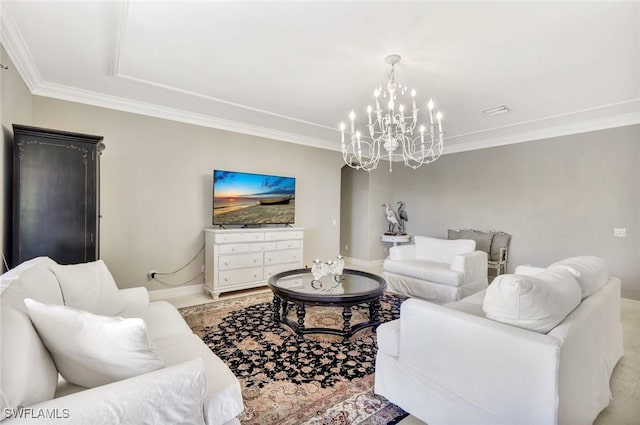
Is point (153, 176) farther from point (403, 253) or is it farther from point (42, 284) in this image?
point (403, 253)

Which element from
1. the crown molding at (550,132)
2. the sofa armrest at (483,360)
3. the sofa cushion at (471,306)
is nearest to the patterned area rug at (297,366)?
the sofa armrest at (483,360)

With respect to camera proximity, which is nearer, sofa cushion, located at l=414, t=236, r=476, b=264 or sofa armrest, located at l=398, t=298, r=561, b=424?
sofa armrest, located at l=398, t=298, r=561, b=424

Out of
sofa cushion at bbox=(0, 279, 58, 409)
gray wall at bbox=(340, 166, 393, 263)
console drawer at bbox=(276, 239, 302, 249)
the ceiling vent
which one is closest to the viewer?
sofa cushion at bbox=(0, 279, 58, 409)

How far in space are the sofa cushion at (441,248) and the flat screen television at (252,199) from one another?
6.98ft

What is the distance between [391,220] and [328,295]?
4.26 meters

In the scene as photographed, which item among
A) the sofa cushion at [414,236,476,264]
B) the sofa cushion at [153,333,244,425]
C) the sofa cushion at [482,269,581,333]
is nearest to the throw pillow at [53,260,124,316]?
the sofa cushion at [153,333,244,425]

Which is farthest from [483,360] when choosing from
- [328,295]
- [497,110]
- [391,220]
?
[391,220]

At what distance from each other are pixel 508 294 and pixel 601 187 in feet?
14.0

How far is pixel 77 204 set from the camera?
109 inches

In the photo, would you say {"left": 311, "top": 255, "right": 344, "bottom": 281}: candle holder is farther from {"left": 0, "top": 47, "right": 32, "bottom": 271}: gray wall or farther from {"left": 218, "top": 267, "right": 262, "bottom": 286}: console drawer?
{"left": 0, "top": 47, "right": 32, "bottom": 271}: gray wall

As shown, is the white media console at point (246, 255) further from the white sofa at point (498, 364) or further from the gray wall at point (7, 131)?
the white sofa at point (498, 364)

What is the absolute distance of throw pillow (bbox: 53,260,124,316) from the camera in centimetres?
184

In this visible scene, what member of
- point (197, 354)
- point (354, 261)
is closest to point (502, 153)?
point (354, 261)

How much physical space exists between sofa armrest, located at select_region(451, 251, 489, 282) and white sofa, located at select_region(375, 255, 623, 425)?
5.55 feet
